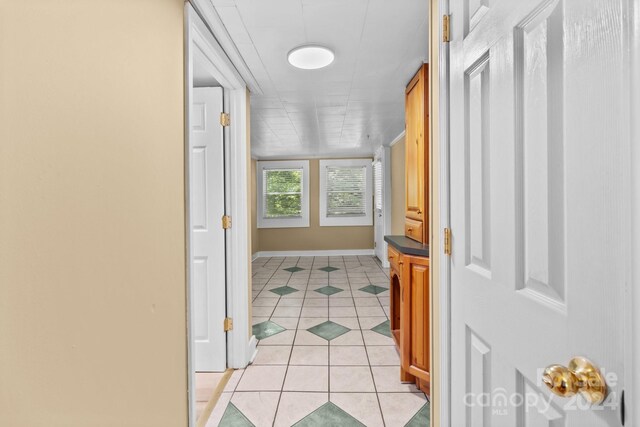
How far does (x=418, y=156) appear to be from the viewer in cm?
206

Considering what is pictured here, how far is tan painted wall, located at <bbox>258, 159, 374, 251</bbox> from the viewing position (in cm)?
675

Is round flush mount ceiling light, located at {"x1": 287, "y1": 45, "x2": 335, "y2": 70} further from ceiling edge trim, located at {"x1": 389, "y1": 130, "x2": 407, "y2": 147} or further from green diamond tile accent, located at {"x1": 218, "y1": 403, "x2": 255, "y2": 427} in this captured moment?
ceiling edge trim, located at {"x1": 389, "y1": 130, "x2": 407, "y2": 147}

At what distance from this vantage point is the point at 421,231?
2.01m

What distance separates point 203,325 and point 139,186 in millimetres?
1497

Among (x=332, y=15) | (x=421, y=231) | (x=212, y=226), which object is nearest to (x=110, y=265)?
(x=212, y=226)

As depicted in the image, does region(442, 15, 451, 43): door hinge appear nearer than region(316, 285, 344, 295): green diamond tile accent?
Yes

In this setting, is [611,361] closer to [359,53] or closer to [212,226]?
[359,53]

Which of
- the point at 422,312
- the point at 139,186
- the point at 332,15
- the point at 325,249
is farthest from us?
the point at 325,249

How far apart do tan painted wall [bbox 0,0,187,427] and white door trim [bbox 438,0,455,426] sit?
106 cm

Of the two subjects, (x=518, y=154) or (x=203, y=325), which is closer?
(x=518, y=154)

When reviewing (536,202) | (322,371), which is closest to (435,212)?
(536,202)

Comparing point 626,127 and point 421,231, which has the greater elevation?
point 626,127

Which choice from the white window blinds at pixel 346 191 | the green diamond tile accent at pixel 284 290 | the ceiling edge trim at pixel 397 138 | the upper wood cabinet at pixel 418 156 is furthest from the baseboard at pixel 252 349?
the white window blinds at pixel 346 191

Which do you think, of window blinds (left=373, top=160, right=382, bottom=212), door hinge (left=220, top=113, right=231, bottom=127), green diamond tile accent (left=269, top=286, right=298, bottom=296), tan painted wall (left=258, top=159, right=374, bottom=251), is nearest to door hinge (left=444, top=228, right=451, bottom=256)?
door hinge (left=220, top=113, right=231, bottom=127)
